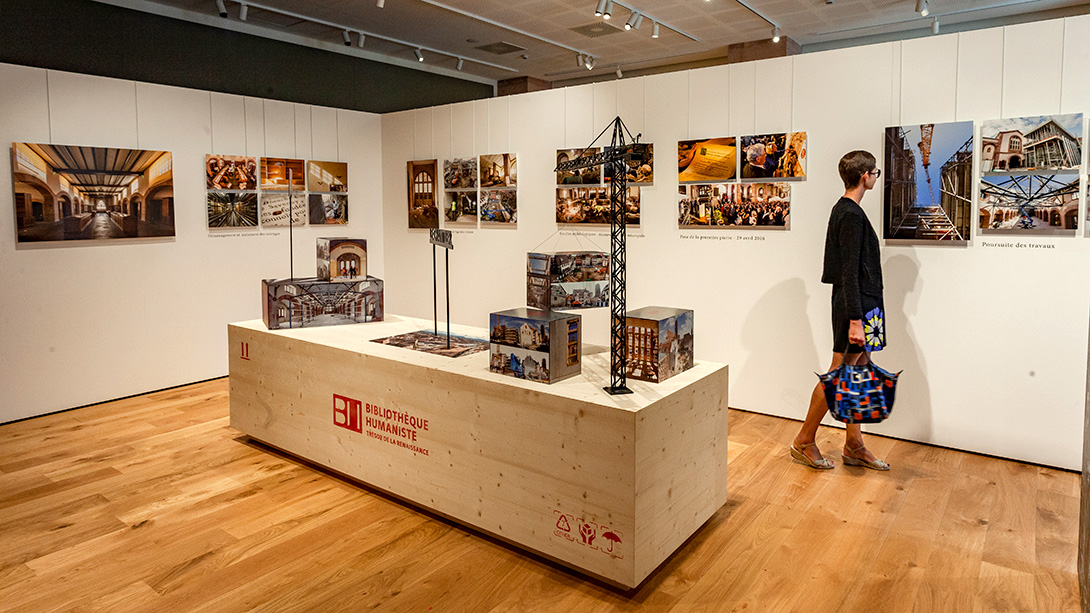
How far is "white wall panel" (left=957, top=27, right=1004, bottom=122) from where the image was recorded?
4156mm

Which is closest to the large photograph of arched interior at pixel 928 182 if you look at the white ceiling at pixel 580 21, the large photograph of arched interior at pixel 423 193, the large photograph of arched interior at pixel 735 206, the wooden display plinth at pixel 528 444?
the large photograph of arched interior at pixel 735 206

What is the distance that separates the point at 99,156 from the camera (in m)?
5.48

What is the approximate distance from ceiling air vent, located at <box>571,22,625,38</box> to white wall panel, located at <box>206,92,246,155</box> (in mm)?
3742

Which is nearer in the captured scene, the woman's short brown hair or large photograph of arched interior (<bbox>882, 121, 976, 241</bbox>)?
the woman's short brown hair

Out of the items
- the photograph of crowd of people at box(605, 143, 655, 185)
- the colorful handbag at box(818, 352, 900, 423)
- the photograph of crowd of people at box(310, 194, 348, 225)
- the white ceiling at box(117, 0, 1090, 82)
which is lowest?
the colorful handbag at box(818, 352, 900, 423)

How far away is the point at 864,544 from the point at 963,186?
2.37 m

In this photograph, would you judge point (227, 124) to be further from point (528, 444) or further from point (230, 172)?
point (528, 444)

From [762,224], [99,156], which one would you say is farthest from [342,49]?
[762,224]

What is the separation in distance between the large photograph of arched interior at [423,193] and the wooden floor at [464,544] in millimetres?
3445

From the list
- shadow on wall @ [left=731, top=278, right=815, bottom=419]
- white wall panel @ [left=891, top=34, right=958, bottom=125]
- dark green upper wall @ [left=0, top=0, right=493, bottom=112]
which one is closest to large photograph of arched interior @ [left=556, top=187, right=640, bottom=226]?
shadow on wall @ [left=731, top=278, right=815, bottom=419]

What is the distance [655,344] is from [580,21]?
5768mm

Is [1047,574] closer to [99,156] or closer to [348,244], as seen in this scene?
[348,244]

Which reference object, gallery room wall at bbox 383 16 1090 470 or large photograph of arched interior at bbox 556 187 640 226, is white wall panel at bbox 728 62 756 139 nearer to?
gallery room wall at bbox 383 16 1090 470

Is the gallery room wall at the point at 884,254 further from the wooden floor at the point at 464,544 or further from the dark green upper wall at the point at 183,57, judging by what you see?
A: the dark green upper wall at the point at 183,57
